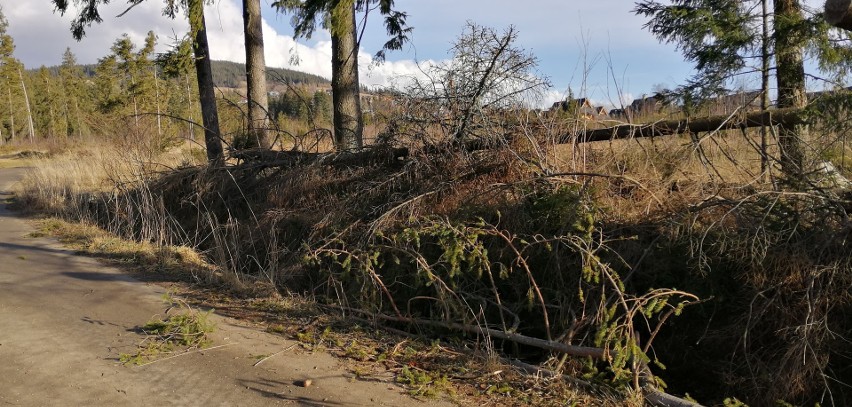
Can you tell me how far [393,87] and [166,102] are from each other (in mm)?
37481

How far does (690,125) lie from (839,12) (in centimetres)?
321

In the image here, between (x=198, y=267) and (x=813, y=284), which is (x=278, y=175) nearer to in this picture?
(x=198, y=267)

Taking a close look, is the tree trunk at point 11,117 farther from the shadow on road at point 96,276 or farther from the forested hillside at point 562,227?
the shadow on road at point 96,276

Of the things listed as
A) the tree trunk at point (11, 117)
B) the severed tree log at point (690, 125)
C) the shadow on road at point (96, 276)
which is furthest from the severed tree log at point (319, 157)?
the tree trunk at point (11, 117)

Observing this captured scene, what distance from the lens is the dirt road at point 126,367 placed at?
12.8 feet

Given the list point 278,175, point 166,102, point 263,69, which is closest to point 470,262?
point 278,175

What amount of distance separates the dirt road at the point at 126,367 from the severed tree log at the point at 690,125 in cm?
378

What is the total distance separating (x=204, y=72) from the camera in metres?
13.1

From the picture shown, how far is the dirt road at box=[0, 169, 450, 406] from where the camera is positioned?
3893 mm

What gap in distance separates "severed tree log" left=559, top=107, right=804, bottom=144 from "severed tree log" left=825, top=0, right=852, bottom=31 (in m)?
2.56

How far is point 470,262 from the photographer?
5047mm

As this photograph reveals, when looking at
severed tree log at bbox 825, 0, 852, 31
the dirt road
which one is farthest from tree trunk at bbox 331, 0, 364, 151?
severed tree log at bbox 825, 0, 852, 31

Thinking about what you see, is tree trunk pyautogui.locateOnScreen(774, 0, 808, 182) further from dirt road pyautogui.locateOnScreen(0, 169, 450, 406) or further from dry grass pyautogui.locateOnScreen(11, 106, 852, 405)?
dirt road pyautogui.locateOnScreen(0, 169, 450, 406)

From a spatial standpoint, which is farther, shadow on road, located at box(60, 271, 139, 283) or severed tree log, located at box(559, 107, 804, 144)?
shadow on road, located at box(60, 271, 139, 283)
